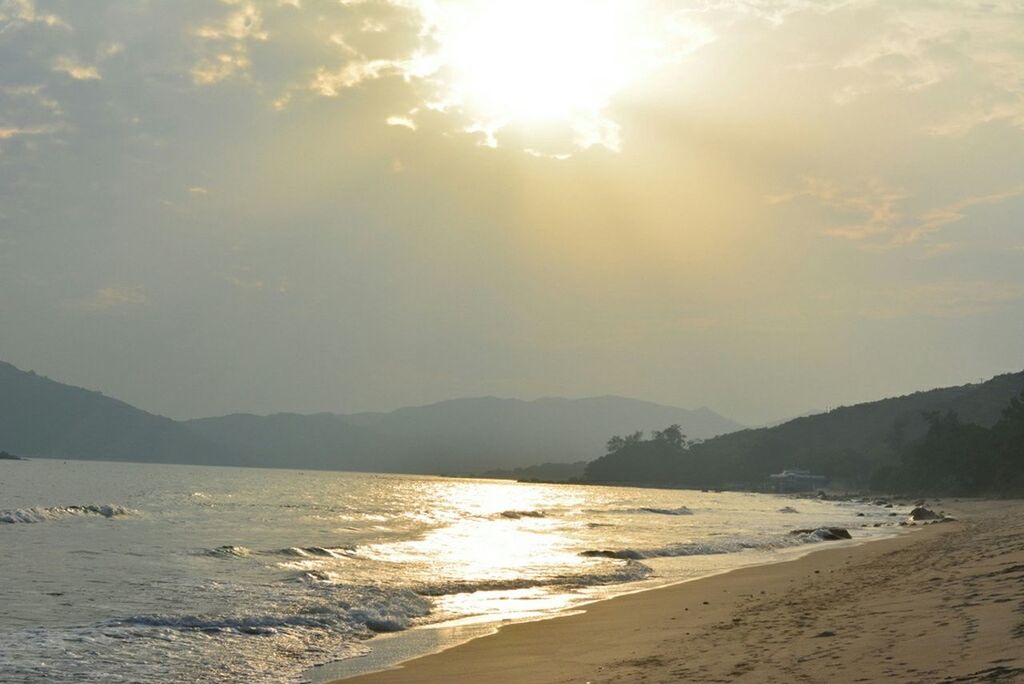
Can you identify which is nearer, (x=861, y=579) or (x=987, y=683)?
(x=987, y=683)

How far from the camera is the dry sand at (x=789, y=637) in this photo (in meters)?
10.5

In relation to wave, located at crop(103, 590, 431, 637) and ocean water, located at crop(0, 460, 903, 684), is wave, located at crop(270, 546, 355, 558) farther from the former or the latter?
wave, located at crop(103, 590, 431, 637)

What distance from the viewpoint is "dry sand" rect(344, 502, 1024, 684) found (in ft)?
34.6

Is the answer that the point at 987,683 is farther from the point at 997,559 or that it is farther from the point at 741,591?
the point at 741,591

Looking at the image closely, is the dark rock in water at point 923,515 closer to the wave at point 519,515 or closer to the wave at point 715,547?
the wave at point 715,547

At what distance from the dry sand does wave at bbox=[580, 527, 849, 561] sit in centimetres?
1197

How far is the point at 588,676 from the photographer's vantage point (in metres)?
12.8

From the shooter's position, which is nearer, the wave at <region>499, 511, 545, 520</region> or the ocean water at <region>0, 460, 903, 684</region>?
the ocean water at <region>0, 460, 903, 684</region>

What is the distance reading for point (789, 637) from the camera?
13945mm

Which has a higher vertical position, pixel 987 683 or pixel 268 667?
pixel 987 683

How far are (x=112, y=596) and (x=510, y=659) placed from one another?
1097cm

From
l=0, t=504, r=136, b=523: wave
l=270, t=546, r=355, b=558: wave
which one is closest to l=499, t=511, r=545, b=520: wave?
l=0, t=504, r=136, b=523: wave

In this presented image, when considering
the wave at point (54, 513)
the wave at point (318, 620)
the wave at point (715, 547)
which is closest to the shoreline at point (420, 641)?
the wave at point (318, 620)

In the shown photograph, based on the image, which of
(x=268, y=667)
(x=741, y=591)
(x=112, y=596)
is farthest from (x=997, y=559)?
(x=112, y=596)
